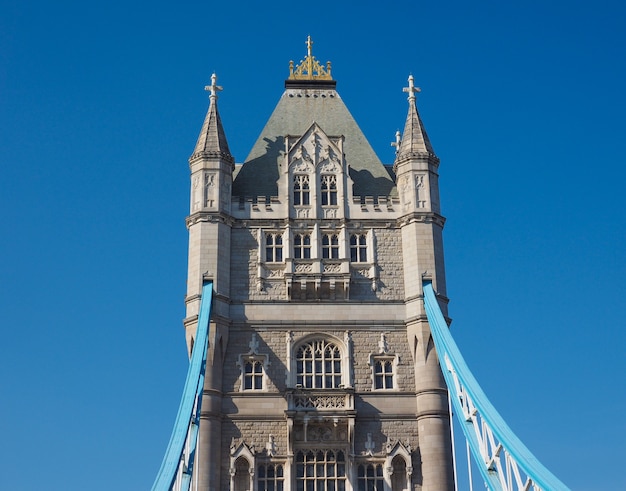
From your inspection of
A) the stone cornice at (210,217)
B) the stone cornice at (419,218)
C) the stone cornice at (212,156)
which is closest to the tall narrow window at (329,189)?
the stone cornice at (419,218)

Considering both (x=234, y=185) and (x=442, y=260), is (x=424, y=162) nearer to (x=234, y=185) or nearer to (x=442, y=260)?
(x=442, y=260)

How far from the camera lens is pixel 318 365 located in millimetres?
39562

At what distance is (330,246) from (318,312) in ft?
9.33

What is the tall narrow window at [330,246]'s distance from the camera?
4133 centimetres

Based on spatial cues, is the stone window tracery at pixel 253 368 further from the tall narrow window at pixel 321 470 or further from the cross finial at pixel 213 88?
the cross finial at pixel 213 88

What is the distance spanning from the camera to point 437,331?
3819 centimetres

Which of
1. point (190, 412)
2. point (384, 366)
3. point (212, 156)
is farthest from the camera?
point (212, 156)

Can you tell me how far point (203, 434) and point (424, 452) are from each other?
308 inches

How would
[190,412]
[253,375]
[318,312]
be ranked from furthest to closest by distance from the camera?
[318,312] → [253,375] → [190,412]

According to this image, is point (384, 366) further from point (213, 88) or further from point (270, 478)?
point (213, 88)

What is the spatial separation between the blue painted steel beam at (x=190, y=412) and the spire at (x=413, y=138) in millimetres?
9754

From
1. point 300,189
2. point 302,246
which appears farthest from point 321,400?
point 300,189

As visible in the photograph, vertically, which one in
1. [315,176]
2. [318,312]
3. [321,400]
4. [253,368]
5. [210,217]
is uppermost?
[315,176]

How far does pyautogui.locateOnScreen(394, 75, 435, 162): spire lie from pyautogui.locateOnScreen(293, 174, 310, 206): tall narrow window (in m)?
3.87
